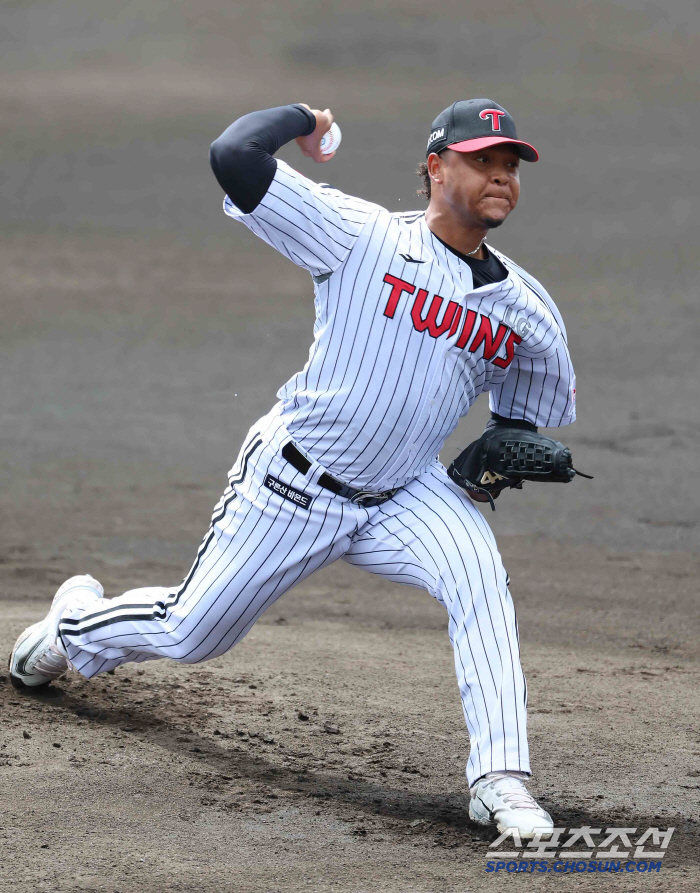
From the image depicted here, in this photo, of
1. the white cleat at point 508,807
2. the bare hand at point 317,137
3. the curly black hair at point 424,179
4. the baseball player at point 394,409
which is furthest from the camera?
the curly black hair at point 424,179

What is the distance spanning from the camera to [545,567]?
566 centimetres

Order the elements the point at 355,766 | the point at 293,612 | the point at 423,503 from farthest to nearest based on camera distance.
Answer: the point at 293,612 → the point at 355,766 → the point at 423,503

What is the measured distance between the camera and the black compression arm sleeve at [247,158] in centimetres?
259

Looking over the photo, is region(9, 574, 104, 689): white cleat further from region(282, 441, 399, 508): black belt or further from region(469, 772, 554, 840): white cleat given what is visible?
region(469, 772, 554, 840): white cleat

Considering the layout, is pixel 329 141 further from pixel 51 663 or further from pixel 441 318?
pixel 51 663

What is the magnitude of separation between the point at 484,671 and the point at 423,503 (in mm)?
446

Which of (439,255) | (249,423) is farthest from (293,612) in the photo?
(249,423)

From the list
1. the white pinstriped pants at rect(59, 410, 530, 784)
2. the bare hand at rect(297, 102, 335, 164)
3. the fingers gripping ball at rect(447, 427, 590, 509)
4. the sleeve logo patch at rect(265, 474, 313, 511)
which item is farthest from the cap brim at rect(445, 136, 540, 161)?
the sleeve logo patch at rect(265, 474, 313, 511)

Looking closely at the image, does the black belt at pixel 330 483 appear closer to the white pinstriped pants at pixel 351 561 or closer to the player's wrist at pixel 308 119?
the white pinstriped pants at pixel 351 561

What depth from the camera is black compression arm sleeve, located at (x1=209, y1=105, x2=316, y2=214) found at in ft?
8.50

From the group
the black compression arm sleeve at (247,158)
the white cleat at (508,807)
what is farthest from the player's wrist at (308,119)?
the white cleat at (508,807)

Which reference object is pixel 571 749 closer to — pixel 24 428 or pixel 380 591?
pixel 380 591

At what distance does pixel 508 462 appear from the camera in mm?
2904

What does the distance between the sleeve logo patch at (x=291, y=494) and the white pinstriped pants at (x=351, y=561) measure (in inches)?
0.5
